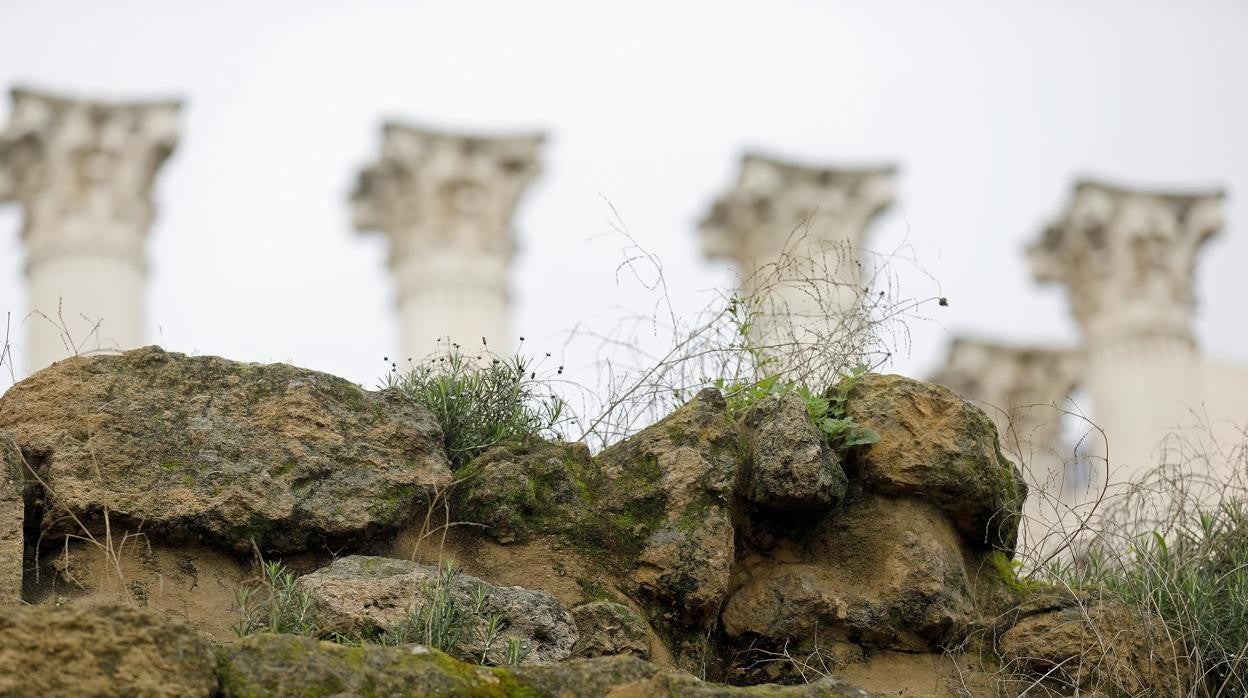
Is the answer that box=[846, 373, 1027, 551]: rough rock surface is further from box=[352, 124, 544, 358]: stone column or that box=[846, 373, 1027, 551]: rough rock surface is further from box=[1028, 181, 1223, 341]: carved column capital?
box=[1028, 181, 1223, 341]: carved column capital

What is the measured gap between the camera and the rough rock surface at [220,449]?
4.49 metres

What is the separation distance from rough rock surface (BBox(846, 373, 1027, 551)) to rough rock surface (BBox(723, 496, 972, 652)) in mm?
73

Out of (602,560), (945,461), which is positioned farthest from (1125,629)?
(602,560)

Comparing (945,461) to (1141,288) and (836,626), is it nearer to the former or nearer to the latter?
(836,626)

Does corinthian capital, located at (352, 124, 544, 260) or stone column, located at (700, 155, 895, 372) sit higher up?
stone column, located at (700, 155, 895, 372)

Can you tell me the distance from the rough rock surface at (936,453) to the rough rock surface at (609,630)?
0.82 m

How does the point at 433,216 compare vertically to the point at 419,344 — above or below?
above

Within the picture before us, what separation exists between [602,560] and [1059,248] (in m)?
16.7

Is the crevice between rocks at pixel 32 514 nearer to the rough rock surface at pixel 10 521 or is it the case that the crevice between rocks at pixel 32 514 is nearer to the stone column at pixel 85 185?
the rough rock surface at pixel 10 521

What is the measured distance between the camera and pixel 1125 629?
4.75 m

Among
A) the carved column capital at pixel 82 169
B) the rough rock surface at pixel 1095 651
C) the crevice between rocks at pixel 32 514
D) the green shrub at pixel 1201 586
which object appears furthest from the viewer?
the carved column capital at pixel 82 169

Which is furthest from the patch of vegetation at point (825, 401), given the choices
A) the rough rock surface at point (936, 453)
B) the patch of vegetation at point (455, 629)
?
the patch of vegetation at point (455, 629)

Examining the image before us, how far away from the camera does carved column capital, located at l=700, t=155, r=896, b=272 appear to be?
1872 cm

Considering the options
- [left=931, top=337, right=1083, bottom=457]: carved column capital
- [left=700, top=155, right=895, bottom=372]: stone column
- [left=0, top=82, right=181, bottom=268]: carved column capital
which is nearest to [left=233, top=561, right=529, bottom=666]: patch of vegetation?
[left=0, top=82, right=181, bottom=268]: carved column capital
